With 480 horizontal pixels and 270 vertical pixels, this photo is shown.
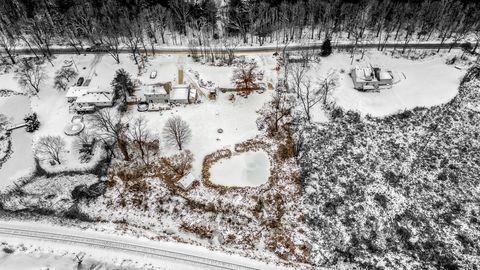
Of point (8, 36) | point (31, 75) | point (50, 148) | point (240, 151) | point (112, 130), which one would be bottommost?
point (240, 151)

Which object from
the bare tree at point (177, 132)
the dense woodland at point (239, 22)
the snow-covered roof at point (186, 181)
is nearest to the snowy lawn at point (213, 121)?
the bare tree at point (177, 132)

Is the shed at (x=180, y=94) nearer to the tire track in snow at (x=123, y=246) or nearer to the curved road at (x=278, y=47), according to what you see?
A: the curved road at (x=278, y=47)

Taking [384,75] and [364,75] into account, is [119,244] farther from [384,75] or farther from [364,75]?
[384,75]

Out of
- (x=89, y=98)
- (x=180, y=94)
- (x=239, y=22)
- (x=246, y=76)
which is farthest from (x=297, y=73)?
(x=89, y=98)

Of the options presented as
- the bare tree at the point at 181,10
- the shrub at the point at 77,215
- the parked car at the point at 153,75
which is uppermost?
the bare tree at the point at 181,10

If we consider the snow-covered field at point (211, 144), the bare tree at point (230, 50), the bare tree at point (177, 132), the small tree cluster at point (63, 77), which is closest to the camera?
the snow-covered field at point (211, 144)

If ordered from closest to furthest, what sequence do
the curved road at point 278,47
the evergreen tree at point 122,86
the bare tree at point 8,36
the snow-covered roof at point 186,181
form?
the snow-covered roof at point 186,181, the evergreen tree at point 122,86, the curved road at point 278,47, the bare tree at point 8,36
